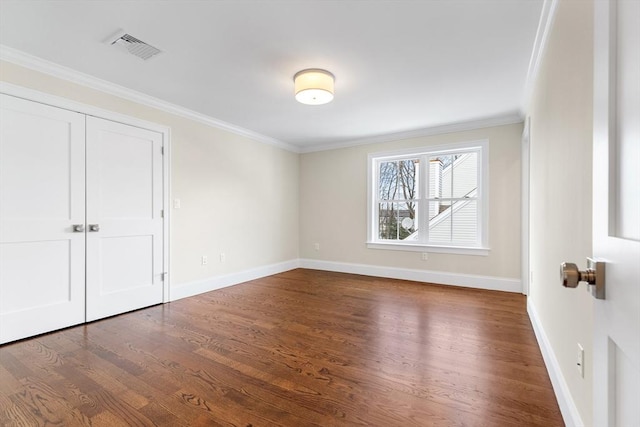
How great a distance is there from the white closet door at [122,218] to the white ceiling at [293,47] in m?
0.59

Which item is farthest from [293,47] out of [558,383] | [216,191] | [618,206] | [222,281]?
[222,281]

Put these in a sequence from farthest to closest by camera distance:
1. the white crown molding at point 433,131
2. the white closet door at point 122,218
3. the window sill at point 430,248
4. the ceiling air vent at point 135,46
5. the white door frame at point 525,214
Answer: the window sill at point 430,248
the white crown molding at point 433,131
the white door frame at point 525,214
the white closet door at point 122,218
the ceiling air vent at point 135,46

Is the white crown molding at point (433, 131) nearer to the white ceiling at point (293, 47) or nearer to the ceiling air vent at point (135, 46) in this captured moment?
the white ceiling at point (293, 47)

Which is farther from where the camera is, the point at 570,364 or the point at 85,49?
the point at 85,49

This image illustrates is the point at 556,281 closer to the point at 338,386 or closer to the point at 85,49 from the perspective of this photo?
the point at 338,386

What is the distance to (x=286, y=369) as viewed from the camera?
203 cm

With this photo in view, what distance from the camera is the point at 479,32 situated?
7.19 ft

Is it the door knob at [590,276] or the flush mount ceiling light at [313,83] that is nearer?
the door knob at [590,276]

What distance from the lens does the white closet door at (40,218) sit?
2441mm

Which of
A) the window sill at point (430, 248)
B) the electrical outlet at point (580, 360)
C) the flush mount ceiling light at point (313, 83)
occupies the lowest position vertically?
the electrical outlet at point (580, 360)

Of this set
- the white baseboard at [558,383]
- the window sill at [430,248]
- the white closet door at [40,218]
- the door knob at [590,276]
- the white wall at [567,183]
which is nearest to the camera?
the door knob at [590,276]

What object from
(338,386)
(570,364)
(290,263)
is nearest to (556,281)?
(570,364)

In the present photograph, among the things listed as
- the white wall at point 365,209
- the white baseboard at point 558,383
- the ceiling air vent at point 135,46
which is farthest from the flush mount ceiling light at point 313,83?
A: the white baseboard at point 558,383

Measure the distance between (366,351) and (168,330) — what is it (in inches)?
70.6
